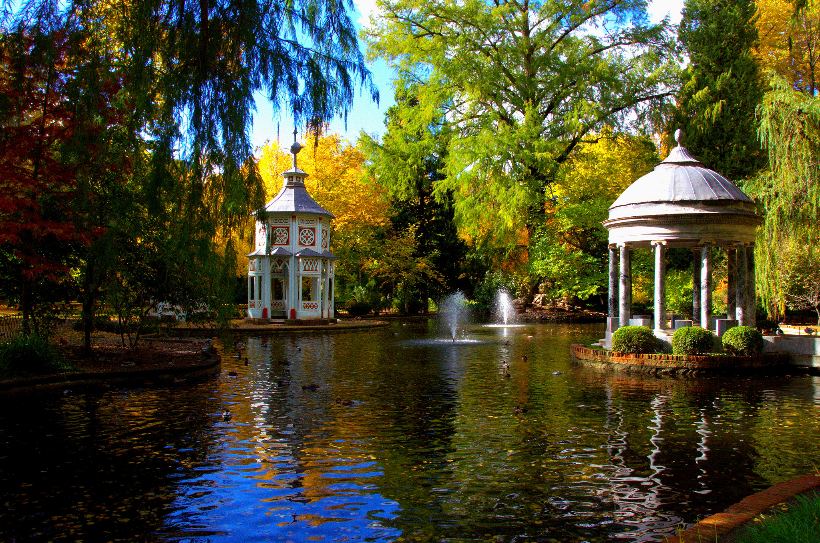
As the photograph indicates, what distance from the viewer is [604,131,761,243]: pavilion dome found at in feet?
63.3

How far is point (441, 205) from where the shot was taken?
5084 centimetres

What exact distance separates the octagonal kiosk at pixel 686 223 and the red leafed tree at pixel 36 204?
47.5 feet

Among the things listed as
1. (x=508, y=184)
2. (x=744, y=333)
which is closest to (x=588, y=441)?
(x=744, y=333)

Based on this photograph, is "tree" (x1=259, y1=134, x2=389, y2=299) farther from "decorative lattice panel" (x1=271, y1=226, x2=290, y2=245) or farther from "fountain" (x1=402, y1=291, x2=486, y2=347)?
"decorative lattice panel" (x1=271, y1=226, x2=290, y2=245)

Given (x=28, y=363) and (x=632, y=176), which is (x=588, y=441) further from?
(x=632, y=176)

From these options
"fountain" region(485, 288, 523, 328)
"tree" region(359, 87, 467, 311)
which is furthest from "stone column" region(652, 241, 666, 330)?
"tree" region(359, 87, 467, 311)

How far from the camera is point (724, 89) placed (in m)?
28.3

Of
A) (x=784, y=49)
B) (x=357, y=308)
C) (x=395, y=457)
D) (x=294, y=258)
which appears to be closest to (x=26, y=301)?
(x=395, y=457)

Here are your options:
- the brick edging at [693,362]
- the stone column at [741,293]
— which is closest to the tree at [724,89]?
the stone column at [741,293]

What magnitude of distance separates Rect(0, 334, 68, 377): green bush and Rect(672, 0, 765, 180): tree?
81.0 ft

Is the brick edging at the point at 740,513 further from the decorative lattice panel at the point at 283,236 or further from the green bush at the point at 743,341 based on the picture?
the decorative lattice panel at the point at 283,236

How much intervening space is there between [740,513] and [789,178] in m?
16.2

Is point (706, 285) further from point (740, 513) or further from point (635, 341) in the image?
point (740, 513)

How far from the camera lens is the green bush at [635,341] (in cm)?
1848
